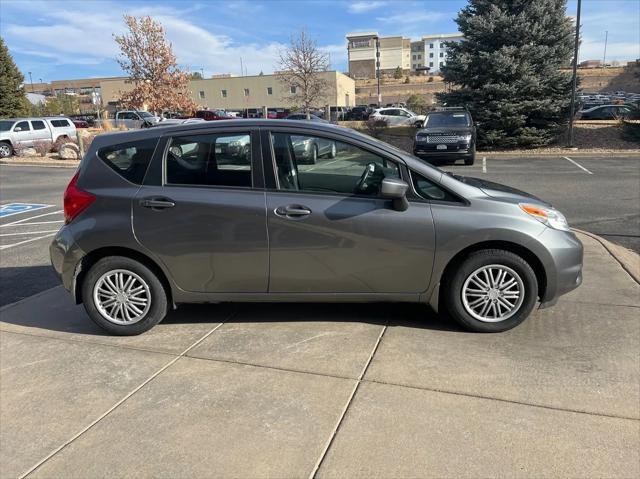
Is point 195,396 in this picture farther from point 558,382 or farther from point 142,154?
point 558,382

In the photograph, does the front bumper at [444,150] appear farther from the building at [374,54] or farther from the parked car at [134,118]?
the building at [374,54]

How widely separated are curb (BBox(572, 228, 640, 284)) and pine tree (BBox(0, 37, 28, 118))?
38158mm

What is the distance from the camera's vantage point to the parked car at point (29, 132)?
23.9 m

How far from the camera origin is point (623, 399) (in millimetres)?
3086

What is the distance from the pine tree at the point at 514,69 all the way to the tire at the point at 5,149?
19.6 m

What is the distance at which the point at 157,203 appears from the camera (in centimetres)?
396

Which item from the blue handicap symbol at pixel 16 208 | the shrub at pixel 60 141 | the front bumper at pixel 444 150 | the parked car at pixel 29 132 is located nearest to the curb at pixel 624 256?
the front bumper at pixel 444 150

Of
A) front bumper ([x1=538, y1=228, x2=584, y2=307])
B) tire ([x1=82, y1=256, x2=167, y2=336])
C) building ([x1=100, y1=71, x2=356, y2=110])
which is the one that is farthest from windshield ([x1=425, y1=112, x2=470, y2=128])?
building ([x1=100, y1=71, x2=356, y2=110])

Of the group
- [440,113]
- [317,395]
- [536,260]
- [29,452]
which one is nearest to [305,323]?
[317,395]

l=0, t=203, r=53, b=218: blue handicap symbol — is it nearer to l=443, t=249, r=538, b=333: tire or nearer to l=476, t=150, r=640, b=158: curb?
l=443, t=249, r=538, b=333: tire

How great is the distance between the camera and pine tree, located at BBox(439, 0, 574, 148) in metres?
19.5

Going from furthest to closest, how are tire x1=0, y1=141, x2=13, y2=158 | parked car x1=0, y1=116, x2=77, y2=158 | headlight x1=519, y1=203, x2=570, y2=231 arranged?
parked car x1=0, y1=116, x2=77, y2=158 < tire x1=0, y1=141, x2=13, y2=158 < headlight x1=519, y1=203, x2=570, y2=231

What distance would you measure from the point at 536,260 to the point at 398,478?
7.00ft

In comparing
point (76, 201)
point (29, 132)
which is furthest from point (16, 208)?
point (29, 132)
